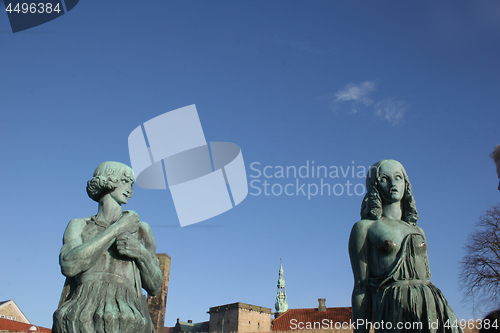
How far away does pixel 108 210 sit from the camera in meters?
4.16

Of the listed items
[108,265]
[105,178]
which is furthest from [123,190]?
[108,265]

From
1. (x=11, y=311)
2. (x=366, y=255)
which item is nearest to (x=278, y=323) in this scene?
(x=11, y=311)

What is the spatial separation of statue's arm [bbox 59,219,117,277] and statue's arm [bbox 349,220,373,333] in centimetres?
248

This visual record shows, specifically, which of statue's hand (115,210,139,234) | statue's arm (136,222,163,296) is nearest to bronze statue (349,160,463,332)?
statue's arm (136,222,163,296)

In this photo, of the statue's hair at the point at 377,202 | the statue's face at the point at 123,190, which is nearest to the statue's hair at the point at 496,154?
the statue's hair at the point at 377,202

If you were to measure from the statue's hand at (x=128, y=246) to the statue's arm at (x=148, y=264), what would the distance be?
52 mm

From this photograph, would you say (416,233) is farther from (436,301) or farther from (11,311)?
(11,311)

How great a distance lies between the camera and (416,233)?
425cm

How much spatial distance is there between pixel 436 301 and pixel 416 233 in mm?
722

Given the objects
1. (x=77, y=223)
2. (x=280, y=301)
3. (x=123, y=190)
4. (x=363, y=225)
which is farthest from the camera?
(x=280, y=301)

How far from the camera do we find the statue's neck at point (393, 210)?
446 centimetres

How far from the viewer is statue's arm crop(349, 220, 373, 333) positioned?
13.4ft

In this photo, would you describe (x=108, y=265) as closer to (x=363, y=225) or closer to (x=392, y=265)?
(x=363, y=225)

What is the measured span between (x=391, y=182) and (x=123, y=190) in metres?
2.92
